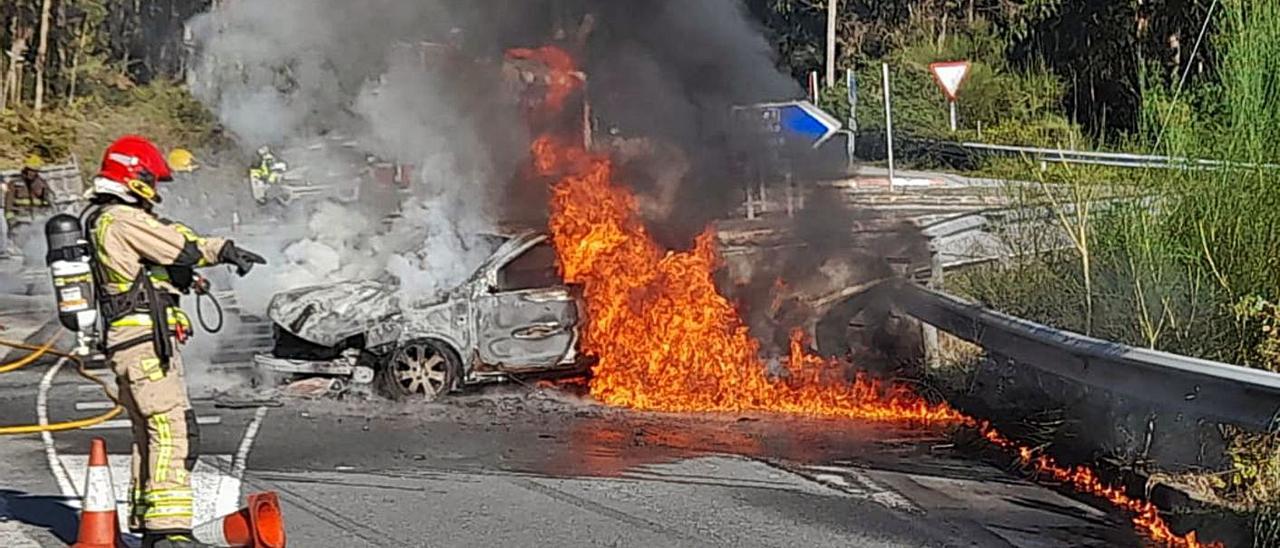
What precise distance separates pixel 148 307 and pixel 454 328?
515 cm

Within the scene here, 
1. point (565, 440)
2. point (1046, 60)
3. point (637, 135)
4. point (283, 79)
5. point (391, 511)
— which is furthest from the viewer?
point (1046, 60)

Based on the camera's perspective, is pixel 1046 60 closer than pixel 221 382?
No

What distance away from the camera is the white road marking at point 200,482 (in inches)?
299

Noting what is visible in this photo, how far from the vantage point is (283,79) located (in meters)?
17.7

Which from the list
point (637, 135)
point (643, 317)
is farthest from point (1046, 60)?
point (643, 317)

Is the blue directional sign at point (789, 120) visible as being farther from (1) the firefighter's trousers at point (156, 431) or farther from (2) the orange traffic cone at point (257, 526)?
(2) the orange traffic cone at point (257, 526)

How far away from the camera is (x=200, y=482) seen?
328 inches

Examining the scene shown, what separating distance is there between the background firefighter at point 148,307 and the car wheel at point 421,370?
4.96 meters

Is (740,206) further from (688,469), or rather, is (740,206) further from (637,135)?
(688,469)

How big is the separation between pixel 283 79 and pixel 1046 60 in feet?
32.7

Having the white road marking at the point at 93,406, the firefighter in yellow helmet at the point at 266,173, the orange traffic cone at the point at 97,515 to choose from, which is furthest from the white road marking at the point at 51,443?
the firefighter in yellow helmet at the point at 266,173

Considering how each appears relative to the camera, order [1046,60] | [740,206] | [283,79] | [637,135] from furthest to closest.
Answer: [1046,60]
[283,79]
[637,135]
[740,206]

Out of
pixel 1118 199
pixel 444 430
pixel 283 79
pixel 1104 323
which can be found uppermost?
pixel 283 79

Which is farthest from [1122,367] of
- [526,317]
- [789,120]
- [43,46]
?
[43,46]
